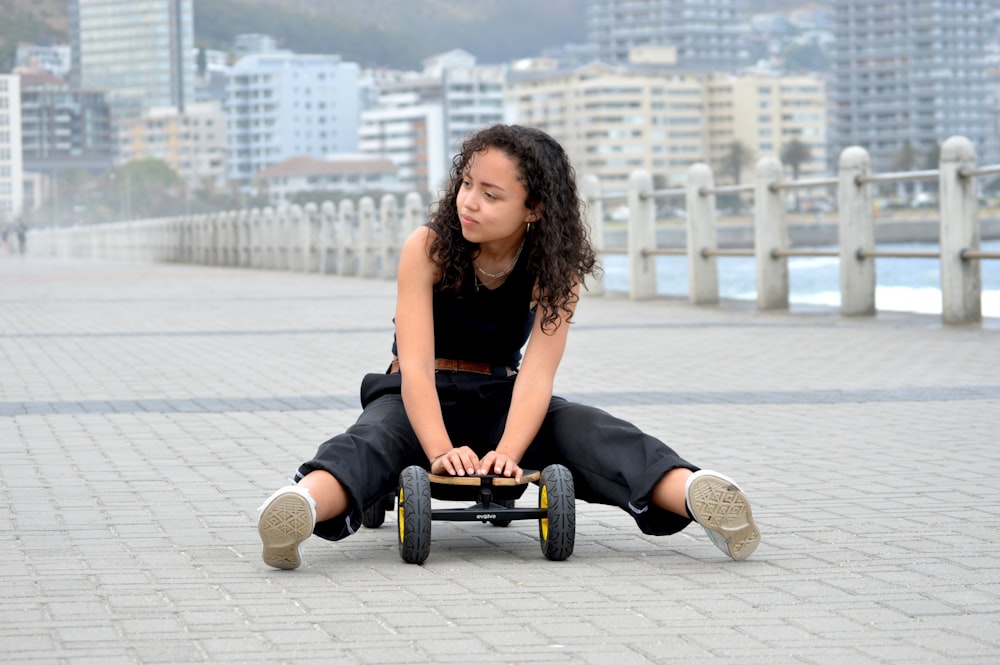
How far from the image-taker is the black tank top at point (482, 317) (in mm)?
4648

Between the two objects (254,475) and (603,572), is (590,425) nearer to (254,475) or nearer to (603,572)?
(603,572)

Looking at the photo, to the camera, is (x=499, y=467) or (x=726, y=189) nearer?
(x=499, y=467)

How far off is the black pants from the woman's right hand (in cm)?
14

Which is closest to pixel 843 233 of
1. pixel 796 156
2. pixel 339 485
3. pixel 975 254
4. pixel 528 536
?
pixel 975 254

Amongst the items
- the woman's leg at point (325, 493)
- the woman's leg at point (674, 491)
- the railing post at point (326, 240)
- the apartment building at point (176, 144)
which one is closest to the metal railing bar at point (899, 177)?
the woman's leg at point (674, 491)

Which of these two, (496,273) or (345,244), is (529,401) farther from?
(345,244)

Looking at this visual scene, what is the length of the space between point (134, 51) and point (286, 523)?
17211 centimetres

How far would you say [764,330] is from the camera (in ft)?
42.7

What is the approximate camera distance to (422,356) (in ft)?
14.9

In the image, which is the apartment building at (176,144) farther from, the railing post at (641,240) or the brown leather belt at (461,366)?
the brown leather belt at (461,366)

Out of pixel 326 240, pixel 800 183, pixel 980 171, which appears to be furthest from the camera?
pixel 326 240

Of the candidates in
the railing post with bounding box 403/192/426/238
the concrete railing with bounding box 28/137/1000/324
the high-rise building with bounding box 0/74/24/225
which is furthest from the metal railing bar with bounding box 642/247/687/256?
the high-rise building with bounding box 0/74/24/225

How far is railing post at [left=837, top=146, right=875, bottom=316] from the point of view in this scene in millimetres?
13883

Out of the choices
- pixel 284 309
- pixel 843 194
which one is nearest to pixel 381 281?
pixel 284 309
